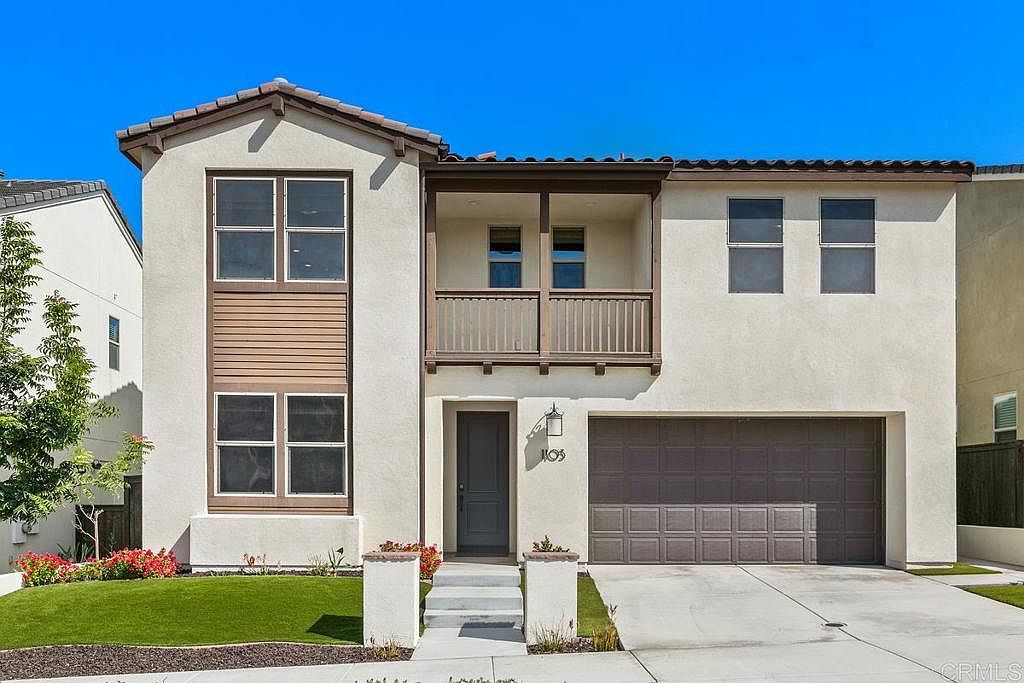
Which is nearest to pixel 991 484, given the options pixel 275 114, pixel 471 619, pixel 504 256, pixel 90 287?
pixel 504 256

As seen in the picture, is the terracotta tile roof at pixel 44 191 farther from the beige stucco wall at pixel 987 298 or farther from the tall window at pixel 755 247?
the beige stucco wall at pixel 987 298

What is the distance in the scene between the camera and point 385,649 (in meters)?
9.77

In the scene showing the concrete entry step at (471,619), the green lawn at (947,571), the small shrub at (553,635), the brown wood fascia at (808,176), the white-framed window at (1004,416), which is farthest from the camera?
the white-framed window at (1004,416)

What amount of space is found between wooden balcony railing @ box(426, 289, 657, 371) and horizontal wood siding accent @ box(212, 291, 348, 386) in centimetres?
147

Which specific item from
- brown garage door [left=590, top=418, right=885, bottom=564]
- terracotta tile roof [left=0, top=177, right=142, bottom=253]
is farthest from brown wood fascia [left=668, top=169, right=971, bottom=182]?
terracotta tile roof [left=0, top=177, right=142, bottom=253]

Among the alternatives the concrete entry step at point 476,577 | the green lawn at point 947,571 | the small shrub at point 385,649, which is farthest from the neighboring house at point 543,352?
the small shrub at point 385,649

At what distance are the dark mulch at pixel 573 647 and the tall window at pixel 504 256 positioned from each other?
24.7 feet

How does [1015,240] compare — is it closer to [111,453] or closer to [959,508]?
[959,508]

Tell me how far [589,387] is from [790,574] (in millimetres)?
4043

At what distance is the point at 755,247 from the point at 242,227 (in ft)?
25.6

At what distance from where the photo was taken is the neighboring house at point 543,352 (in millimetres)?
14180

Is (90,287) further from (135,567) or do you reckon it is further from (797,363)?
(797,363)

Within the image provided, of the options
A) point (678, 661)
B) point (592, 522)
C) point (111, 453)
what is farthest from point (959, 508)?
point (111, 453)

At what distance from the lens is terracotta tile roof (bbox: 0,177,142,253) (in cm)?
1548
